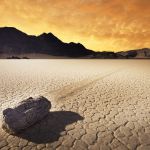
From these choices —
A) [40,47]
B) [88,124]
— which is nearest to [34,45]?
[40,47]

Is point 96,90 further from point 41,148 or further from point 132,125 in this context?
point 41,148

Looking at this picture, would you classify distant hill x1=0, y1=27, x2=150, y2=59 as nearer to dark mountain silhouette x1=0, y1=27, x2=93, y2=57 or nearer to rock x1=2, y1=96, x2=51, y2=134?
dark mountain silhouette x1=0, y1=27, x2=93, y2=57

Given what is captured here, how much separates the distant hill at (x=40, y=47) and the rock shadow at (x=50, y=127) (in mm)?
101570

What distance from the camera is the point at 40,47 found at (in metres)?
153

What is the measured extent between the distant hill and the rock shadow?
10157cm

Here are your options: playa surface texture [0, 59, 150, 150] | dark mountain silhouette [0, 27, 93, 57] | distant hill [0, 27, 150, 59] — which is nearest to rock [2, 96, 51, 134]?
playa surface texture [0, 59, 150, 150]

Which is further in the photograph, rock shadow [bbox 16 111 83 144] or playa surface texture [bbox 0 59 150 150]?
rock shadow [bbox 16 111 83 144]

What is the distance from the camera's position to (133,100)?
279 inches

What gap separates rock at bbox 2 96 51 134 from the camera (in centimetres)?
439

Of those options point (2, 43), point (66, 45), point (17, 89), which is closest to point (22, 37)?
point (2, 43)

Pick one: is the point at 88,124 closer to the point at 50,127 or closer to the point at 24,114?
the point at 50,127

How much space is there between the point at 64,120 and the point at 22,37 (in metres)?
155

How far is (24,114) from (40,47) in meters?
152

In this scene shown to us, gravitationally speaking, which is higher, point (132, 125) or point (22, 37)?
point (22, 37)
